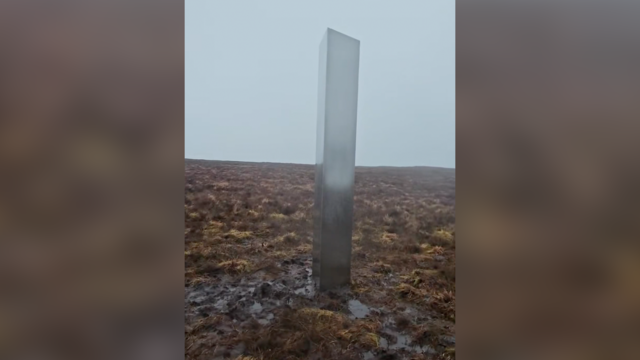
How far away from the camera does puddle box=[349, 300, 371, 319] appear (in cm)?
171

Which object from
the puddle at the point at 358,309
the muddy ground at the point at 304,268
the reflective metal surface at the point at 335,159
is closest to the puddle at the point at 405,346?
the muddy ground at the point at 304,268

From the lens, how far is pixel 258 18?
5.58 ft

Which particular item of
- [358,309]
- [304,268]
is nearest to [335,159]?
[304,268]

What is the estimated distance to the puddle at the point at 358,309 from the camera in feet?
5.60

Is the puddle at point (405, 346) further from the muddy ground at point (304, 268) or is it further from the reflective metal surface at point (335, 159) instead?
the reflective metal surface at point (335, 159)

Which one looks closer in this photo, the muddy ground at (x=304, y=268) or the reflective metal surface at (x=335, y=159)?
the muddy ground at (x=304, y=268)

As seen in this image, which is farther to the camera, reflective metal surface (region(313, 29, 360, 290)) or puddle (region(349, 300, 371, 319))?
reflective metal surface (region(313, 29, 360, 290))

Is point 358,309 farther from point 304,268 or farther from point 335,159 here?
point 335,159

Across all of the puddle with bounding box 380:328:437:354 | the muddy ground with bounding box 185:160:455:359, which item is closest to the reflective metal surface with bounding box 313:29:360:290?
the muddy ground with bounding box 185:160:455:359

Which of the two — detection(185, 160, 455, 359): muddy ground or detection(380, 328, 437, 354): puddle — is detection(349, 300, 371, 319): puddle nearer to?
detection(185, 160, 455, 359): muddy ground
